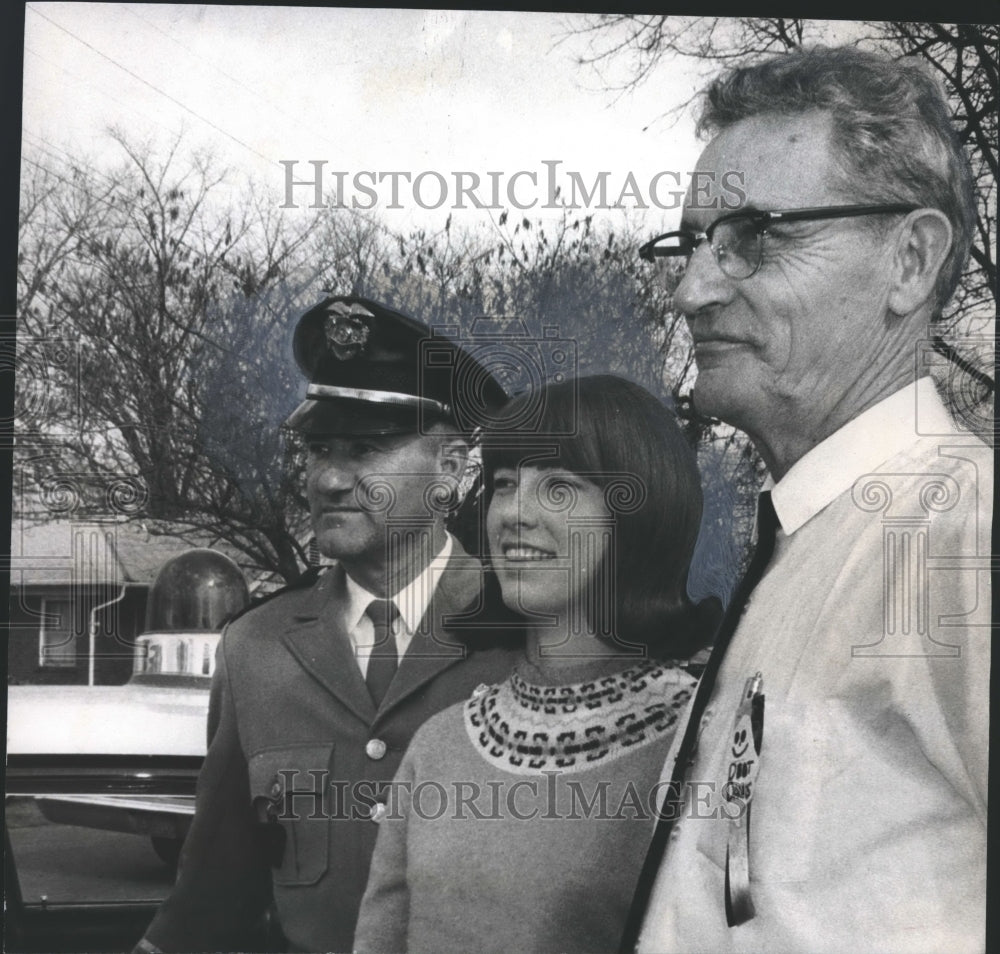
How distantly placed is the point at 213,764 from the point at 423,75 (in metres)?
2.25

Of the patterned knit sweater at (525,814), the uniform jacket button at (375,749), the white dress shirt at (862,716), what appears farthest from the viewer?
the uniform jacket button at (375,749)

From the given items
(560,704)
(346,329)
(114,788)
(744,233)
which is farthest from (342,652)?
(744,233)

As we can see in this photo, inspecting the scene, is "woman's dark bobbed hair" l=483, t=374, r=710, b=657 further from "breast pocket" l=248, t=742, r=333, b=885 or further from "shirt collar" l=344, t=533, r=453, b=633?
"breast pocket" l=248, t=742, r=333, b=885

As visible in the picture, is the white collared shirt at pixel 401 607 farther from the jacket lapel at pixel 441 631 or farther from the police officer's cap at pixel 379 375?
the police officer's cap at pixel 379 375

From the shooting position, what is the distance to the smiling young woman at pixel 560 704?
4.17 meters

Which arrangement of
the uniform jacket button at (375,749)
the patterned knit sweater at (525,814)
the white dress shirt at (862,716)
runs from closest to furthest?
1. the white dress shirt at (862,716)
2. the patterned knit sweater at (525,814)
3. the uniform jacket button at (375,749)

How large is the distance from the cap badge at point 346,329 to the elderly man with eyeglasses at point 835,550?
3.07 feet

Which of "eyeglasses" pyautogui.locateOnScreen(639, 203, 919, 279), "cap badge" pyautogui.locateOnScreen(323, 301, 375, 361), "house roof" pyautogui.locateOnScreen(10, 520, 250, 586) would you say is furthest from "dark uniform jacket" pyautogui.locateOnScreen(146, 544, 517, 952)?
"eyeglasses" pyautogui.locateOnScreen(639, 203, 919, 279)

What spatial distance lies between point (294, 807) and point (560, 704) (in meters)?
0.88

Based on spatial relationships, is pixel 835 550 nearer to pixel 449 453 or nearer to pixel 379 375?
pixel 449 453

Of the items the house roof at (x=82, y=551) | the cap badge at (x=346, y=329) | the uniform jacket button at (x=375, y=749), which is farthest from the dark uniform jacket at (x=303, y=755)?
the cap badge at (x=346, y=329)

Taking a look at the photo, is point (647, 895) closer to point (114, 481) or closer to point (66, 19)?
point (114, 481)

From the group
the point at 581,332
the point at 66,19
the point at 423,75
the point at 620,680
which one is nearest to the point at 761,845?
the point at 620,680

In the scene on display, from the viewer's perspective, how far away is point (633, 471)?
429 cm
